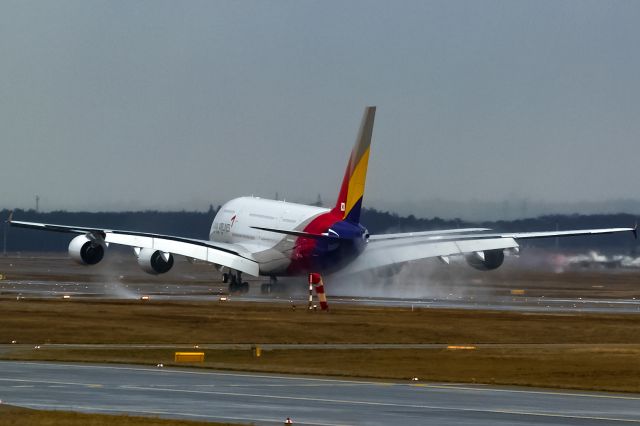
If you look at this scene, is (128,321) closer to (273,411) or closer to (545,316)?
(545,316)

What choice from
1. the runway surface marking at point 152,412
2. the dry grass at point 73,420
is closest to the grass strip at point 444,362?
the runway surface marking at point 152,412

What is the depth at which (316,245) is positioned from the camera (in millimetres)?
91375

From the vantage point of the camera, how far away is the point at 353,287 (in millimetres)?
97688

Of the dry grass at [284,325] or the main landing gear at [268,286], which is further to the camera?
the main landing gear at [268,286]

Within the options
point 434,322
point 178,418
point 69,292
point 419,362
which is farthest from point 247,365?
point 69,292

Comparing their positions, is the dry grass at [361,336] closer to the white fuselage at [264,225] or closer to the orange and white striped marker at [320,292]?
the orange and white striped marker at [320,292]

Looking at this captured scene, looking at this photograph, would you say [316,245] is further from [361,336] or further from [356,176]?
[361,336]

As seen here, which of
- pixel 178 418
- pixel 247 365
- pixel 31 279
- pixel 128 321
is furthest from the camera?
pixel 31 279

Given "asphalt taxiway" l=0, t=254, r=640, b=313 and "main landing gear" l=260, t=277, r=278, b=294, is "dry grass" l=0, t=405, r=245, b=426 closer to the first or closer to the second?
"asphalt taxiway" l=0, t=254, r=640, b=313

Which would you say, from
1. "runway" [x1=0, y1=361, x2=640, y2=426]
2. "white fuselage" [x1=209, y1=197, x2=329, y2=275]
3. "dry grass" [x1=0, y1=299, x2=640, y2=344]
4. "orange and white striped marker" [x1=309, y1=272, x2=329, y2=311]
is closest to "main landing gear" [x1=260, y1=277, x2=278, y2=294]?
"white fuselage" [x1=209, y1=197, x2=329, y2=275]

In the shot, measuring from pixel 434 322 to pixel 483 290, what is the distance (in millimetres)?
35398

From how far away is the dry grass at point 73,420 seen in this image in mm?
29766

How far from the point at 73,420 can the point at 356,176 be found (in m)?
62.8

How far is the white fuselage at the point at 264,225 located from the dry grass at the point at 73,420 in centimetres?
6175
